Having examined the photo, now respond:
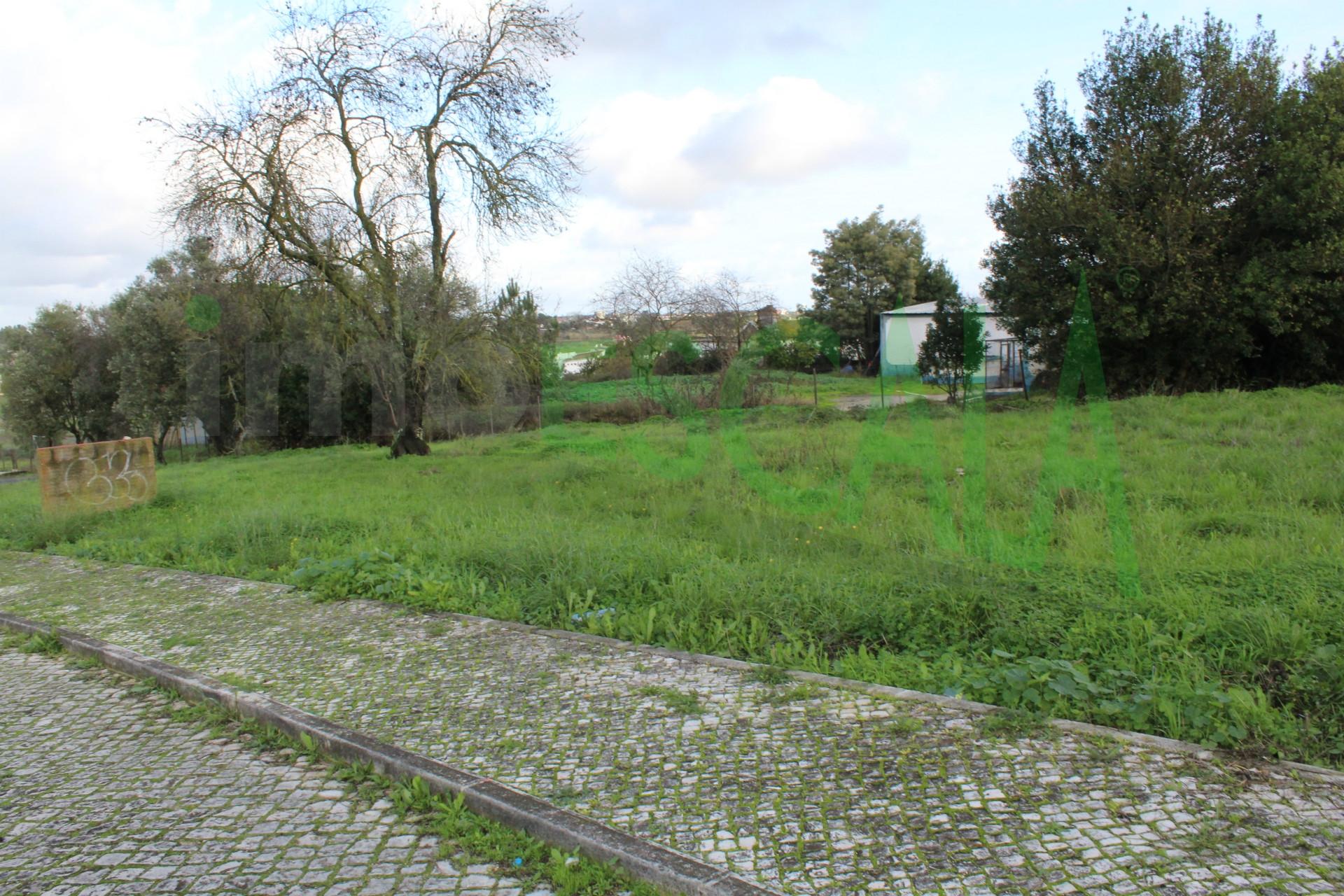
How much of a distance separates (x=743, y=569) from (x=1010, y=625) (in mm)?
1804

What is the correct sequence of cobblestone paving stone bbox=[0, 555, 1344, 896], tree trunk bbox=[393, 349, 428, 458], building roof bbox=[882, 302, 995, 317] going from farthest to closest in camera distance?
1. building roof bbox=[882, 302, 995, 317]
2. tree trunk bbox=[393, 349, 428, 458]
3. cobblestone paving stone bbox=[0, 555, 1344, 896]

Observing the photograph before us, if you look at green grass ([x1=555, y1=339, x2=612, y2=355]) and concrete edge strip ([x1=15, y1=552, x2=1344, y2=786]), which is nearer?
concrete edge strip ([x1=15, y1=552, x2=1344, y2=786])

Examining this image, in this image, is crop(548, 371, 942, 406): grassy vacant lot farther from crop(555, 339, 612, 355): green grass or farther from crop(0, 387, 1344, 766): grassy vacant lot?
crop(0, 387, 1344, 766): grassy vacant lot

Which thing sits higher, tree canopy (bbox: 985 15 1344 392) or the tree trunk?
tree canopy (bbox: 985 15 1344 392)

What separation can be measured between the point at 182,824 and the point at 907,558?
13.9 feet

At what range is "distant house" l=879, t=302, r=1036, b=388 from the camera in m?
19.0

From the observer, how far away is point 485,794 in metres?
3.00

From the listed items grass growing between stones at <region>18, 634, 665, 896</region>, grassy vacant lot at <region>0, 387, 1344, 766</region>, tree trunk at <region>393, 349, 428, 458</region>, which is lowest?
grass growing between stones at <region>18, 634, 665, 896</region>

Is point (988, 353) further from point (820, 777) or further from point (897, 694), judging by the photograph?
point (820, 777)

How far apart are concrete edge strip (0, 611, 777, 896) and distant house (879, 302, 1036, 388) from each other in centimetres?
1706

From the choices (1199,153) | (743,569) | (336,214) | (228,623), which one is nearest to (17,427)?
(336,214)

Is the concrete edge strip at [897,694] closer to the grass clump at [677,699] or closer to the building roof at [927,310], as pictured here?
the grass clump at [677,699]

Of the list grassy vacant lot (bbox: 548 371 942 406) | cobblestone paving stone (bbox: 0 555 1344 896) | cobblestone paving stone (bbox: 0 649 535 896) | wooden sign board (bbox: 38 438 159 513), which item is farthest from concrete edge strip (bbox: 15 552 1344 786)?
grassy vacant lot (bbox: 548 371 942 406)

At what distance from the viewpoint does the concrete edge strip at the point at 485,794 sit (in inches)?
97.7
